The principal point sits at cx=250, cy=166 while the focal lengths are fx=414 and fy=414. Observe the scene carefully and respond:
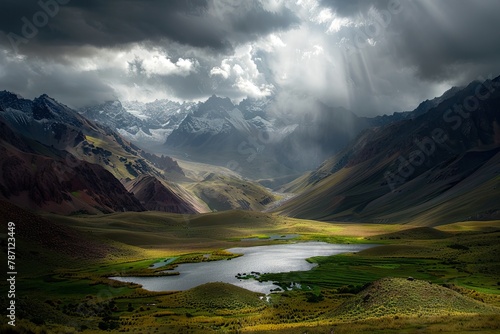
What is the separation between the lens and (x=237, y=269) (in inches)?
4582

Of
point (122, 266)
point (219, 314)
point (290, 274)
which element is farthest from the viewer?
point (122, 266)

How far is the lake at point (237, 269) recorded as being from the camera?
93875 millimetres

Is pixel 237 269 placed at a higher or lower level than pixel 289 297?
higher

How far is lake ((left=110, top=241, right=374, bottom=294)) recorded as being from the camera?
9388 cm

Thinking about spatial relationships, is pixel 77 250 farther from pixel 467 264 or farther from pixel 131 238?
pixel 467 264

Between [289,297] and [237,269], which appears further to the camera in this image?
[237,269]

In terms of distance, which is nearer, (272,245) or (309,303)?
(309,303)

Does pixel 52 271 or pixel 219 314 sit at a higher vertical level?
pixel 52 271

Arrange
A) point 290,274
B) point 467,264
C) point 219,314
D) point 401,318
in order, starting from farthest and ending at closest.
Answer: point 467,264
point 290,274
point 219,314
point 401,318

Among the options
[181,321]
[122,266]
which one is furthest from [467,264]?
[122,266]

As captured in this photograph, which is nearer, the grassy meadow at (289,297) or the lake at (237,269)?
the grassy meadow at (289,297)

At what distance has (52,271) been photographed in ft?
339

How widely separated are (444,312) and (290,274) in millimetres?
52624

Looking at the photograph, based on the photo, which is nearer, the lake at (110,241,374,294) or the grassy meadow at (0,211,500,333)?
the grassy meadow at (0,211,500,333)
